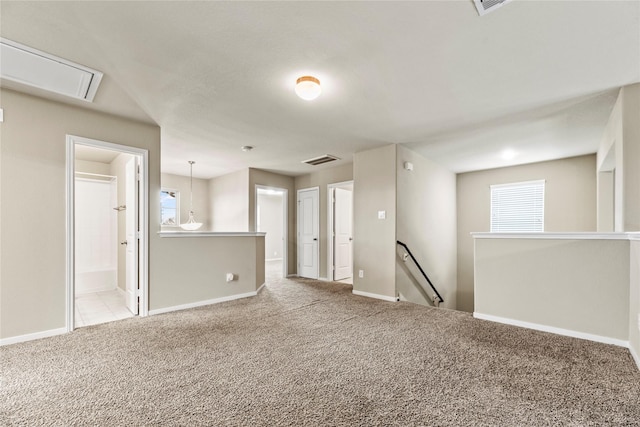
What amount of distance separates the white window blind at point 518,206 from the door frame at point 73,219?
19.7 feet

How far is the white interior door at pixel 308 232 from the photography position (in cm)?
664

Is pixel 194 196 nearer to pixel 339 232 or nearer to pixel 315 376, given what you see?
pixel 339 232

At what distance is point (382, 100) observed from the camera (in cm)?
307

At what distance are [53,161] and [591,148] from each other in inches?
291

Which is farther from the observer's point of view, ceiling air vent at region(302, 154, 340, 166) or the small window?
the small window

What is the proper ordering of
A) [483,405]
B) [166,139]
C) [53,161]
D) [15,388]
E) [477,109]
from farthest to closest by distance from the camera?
[166,139] → [477,109] → [53,161] → [15,388] → [483,405]

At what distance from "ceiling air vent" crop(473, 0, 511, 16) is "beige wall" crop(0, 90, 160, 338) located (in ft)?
12.8

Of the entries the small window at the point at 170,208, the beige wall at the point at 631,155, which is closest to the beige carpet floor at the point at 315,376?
the beige wall at the point at 631,155

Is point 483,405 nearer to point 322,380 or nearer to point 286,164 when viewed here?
point 322,380

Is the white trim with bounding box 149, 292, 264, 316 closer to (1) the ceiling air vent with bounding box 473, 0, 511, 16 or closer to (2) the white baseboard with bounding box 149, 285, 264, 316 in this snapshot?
(2) the white baseboard with bounding box 149, 285, 264, 316

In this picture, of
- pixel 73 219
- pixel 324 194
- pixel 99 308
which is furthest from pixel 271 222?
pixel 73 219

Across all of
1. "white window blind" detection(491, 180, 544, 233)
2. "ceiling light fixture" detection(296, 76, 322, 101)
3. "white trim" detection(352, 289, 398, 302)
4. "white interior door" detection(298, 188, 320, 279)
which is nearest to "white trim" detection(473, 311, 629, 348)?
"white trim" detection(352, 289, 398, 302)

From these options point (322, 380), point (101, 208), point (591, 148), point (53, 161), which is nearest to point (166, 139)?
point (53, 161)

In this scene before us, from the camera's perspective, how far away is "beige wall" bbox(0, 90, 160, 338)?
108 inches
